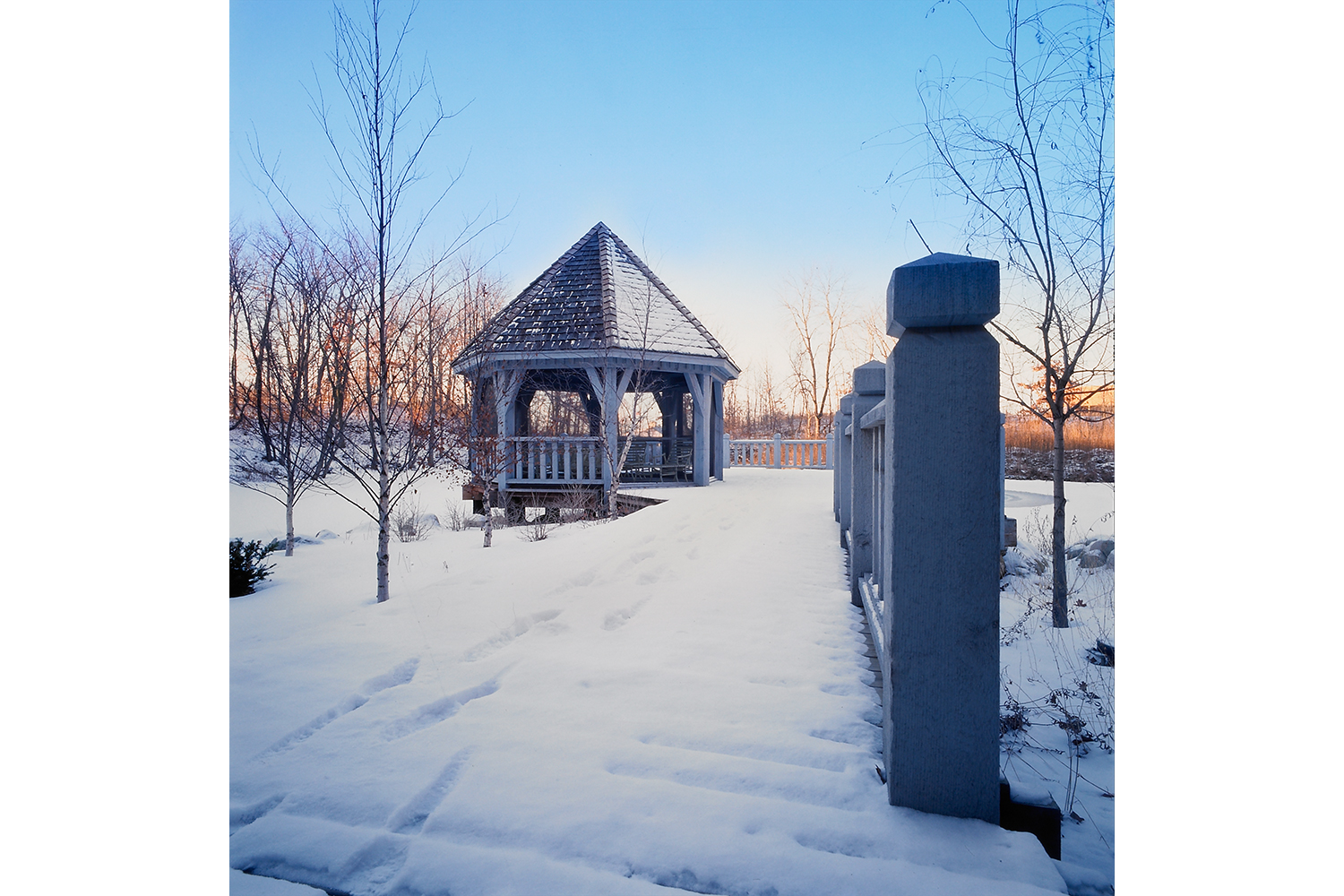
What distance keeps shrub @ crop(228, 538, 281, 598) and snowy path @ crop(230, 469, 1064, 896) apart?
0.38 ft

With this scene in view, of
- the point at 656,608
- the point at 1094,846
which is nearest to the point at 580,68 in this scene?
the point at 656,608

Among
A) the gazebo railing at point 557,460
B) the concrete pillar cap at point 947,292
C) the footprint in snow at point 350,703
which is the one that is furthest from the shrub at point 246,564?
the gazebo railing at point 557,460

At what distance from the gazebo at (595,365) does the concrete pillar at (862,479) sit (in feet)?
11.2

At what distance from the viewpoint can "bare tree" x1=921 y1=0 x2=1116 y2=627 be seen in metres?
1.82

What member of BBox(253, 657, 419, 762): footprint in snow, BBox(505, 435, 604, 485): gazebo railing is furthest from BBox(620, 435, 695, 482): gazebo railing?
BBox(253, 657, 419, 762): footprint in snow

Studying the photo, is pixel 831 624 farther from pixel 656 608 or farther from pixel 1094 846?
pixel 1094 846

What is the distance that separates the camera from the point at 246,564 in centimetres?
273

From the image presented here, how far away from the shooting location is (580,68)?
7.60 feet

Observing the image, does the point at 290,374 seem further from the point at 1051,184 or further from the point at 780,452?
the point at 780,452

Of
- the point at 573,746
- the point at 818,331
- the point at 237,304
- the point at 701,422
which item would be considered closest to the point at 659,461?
the point at 701,422

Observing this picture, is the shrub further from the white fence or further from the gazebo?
the white fence

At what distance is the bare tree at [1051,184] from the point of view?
5.98 ft
